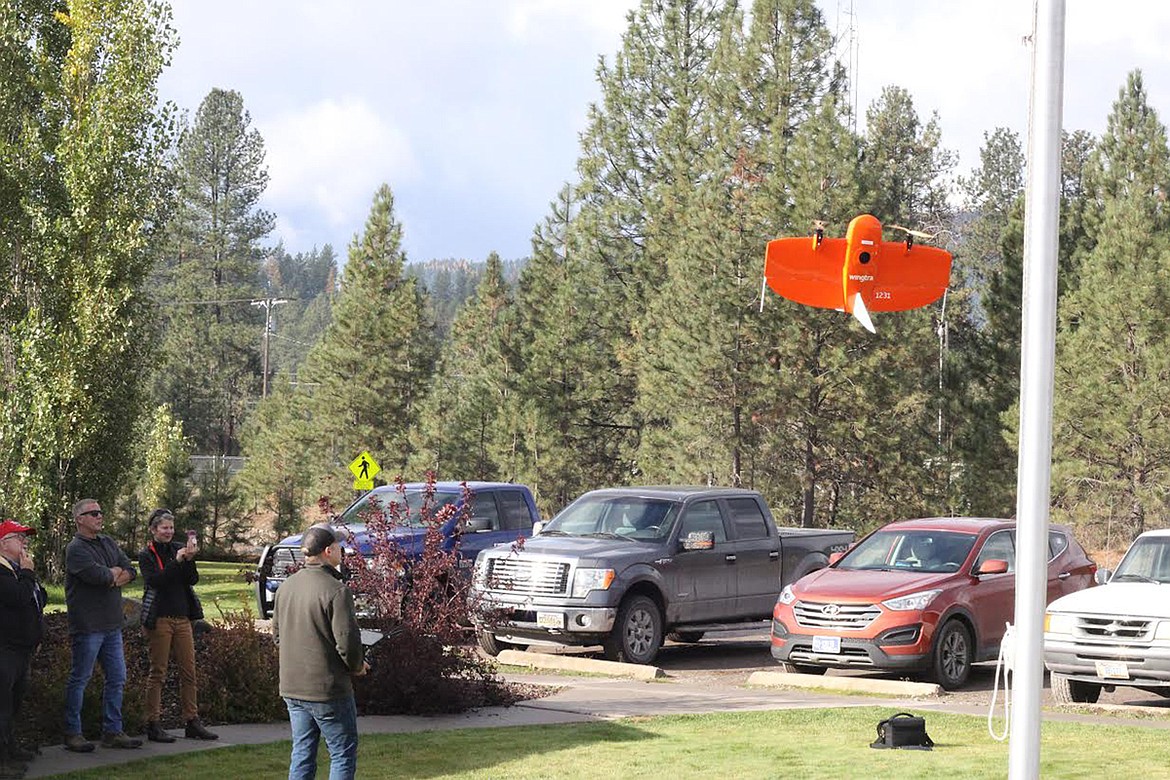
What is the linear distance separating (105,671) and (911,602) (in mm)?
8027

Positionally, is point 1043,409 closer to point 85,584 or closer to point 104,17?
point 85,584

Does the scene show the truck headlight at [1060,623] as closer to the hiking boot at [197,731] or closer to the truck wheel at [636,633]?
the truck wheel at [636,633]

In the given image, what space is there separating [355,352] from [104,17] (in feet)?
69.6

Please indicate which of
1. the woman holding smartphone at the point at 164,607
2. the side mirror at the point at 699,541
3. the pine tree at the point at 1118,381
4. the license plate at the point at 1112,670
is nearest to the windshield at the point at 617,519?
the side mirror at the point at 699,541

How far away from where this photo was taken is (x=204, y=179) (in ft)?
274

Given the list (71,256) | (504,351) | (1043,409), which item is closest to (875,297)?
(1043,409)

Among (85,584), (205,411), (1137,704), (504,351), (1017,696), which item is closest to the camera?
(1017,696)

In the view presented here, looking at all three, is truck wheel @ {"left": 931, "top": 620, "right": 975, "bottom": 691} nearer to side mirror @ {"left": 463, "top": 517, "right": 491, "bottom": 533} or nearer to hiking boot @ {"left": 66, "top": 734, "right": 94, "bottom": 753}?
side mirror @ {"left": 463, "top": 517, "right": 491, "bottom": 533}

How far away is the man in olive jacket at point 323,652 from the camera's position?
27.1 ft

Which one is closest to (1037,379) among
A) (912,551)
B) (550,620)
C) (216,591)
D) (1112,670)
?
(1112,670)

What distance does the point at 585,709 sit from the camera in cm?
1372

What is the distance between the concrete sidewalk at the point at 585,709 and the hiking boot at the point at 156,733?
73 mm

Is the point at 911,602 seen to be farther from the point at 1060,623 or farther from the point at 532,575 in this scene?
the point at 532,575

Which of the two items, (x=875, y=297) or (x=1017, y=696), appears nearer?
(x=1017, y=696)
